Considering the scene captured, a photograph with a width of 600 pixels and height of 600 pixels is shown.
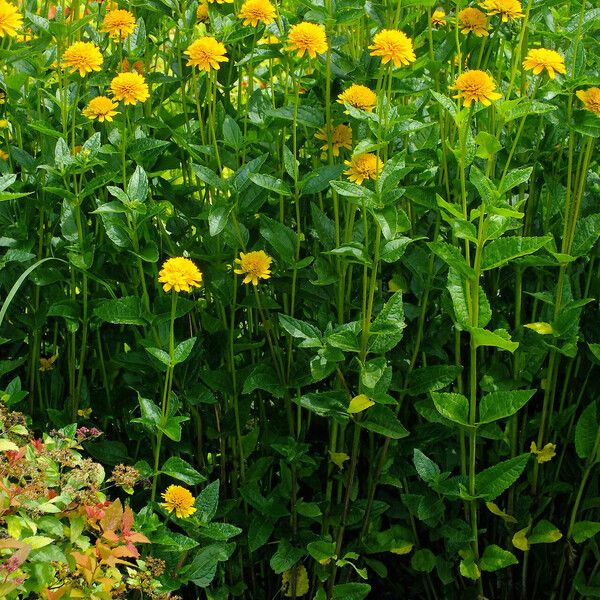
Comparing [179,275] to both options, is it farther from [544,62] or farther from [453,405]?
[544,62]

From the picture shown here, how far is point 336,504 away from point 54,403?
2.13 feet

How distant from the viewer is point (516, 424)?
236 centimetres

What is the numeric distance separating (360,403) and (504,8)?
770 mm

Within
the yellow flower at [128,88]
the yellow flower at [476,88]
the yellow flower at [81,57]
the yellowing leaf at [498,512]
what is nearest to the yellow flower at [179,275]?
the yellow flower at [128,88]

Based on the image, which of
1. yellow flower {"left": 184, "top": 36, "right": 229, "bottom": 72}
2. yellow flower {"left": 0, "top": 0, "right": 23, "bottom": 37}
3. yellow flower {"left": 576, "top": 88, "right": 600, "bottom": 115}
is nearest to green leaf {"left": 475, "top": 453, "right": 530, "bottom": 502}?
yellow flower {"left": 576, "top": 88, "right": 600, "bottom": 115}

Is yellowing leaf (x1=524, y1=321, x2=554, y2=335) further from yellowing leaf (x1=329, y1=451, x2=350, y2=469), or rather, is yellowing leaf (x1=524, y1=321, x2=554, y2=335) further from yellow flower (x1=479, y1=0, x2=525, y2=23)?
yellow flower (x1=479, y1=0, x2=525, y2=23)

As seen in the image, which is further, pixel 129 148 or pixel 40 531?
pixel 129 148

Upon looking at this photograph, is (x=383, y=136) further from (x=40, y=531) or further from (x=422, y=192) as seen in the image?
(x=40, y=531)

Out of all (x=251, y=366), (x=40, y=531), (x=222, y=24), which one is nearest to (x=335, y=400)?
(x=251, y=366)

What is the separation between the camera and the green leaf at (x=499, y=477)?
2.17 metres

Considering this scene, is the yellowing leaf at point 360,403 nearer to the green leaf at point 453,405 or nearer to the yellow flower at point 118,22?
the green leaf at point 453,405

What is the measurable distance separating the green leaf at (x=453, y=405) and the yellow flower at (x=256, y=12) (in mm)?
768

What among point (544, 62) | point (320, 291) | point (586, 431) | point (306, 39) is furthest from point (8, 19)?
point (586, 431)

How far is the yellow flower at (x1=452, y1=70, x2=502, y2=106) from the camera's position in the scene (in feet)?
6.51
